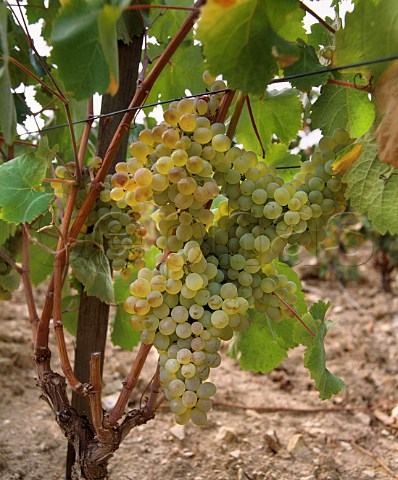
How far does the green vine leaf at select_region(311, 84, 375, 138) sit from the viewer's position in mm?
911

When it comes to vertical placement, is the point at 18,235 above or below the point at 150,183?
above

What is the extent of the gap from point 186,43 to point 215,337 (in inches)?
25.1

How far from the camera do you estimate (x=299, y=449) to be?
1.33 metres

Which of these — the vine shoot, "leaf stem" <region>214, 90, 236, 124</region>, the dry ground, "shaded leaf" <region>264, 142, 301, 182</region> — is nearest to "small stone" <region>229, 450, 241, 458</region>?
the dry ground

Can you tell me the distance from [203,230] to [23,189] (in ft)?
0.98

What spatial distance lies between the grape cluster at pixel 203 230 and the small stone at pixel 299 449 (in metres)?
0.61

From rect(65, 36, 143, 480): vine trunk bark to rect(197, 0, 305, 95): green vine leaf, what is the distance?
1.55ft

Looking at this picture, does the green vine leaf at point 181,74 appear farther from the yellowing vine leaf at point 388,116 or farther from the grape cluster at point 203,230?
the yellowing vine leaf at point 388,116

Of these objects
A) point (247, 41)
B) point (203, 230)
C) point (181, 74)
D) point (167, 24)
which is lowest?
point (203, 230)

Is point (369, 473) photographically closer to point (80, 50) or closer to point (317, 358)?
point (317, 358)

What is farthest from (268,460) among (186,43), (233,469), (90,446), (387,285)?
(387,285)

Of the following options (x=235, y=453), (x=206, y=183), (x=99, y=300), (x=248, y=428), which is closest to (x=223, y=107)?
(x=206, y=183)

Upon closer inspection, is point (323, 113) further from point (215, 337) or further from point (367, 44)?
point (215, 337)

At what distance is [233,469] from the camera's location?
1228 millimetres
